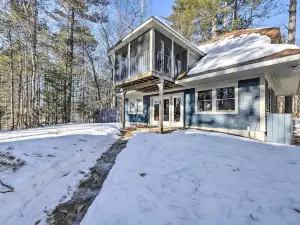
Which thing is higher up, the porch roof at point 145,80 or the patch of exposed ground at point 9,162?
the porch roof at point 145,80

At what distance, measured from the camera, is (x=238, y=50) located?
25.1 feet

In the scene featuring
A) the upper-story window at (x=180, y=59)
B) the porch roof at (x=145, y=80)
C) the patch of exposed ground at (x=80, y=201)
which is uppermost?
the upper-story window at (x=180, y=59)

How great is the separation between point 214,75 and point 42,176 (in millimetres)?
6666

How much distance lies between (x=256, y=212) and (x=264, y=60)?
209 inches

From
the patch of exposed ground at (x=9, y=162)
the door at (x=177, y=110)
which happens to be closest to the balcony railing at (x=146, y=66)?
the door at (x=177, y=110)

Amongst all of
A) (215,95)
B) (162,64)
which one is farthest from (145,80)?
(215,95)

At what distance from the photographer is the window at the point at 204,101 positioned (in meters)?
7.80

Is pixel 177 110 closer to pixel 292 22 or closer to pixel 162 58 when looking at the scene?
pixel 162 58

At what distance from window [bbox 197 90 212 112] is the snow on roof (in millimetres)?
1244

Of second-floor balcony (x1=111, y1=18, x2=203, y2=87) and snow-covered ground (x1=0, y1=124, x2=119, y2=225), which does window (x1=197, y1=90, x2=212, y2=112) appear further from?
snow-covered ground (x1=0, y1=124, x2=119, y2=225)

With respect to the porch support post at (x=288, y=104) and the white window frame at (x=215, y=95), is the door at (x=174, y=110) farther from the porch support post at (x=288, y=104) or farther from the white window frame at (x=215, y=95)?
the porch support post at (x=288, y=104)

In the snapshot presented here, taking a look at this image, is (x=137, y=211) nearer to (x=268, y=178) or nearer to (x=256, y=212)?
(x=256, y=212)

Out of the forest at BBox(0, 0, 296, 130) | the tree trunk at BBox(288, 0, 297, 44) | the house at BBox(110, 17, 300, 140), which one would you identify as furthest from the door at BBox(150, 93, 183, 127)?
the forest at BBox(0, 0, 296, 130)

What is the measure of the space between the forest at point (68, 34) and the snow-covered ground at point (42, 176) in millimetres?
8294
